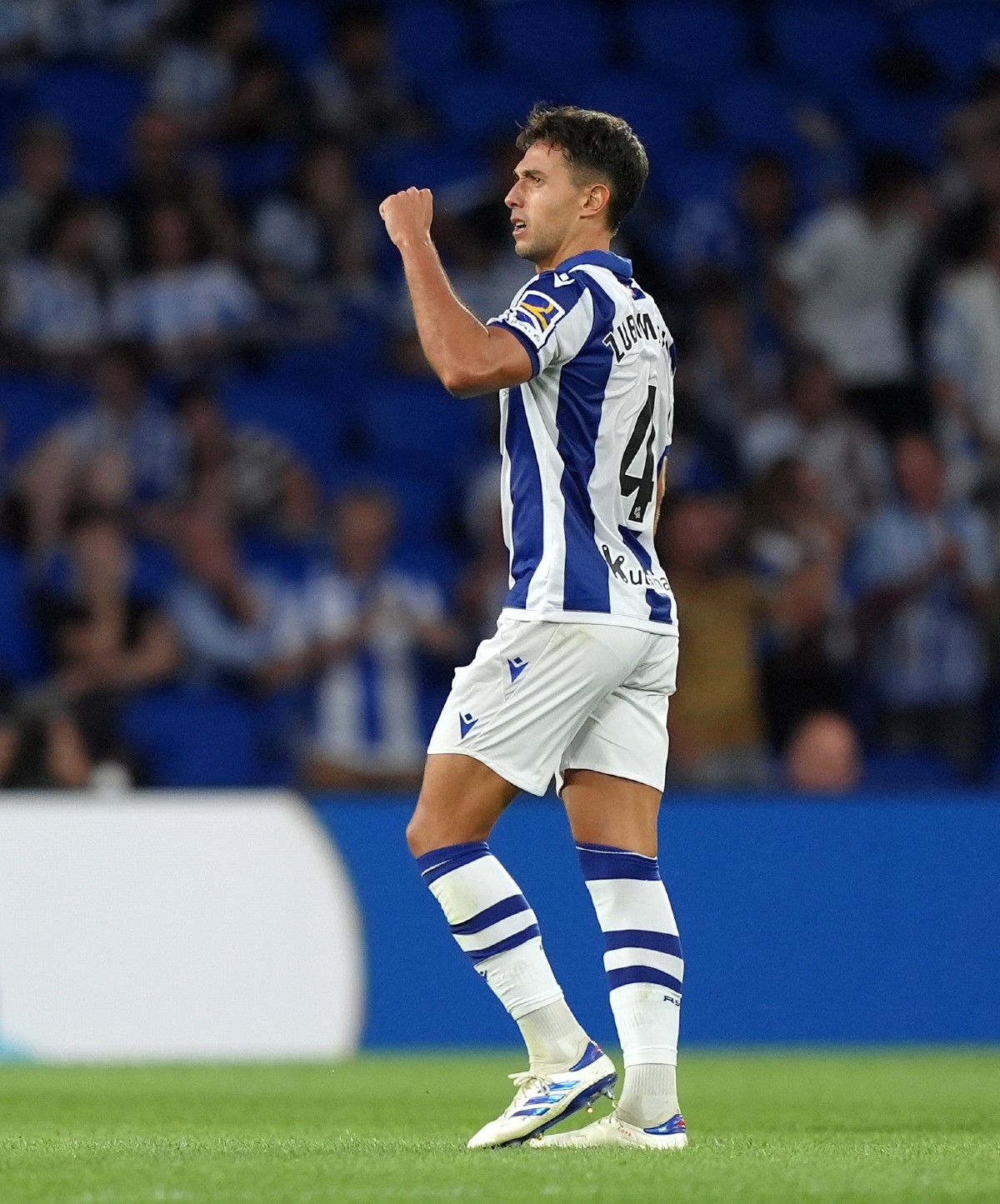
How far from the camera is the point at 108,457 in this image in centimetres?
1103

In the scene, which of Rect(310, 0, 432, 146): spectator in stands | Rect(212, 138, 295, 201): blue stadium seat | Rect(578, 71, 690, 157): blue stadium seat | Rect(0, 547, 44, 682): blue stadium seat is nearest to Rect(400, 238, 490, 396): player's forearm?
Rect(0, 547, 44, 682): blue stadium seat

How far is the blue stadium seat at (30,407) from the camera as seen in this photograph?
1159 centimetres

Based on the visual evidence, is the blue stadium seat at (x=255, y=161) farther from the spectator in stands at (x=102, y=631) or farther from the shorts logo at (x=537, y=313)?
the shorts logo at (x=537, y=313)

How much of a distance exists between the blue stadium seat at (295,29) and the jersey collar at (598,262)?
905 centimetres

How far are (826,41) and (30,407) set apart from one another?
616 centimetres

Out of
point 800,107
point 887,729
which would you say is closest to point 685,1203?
point 887,729

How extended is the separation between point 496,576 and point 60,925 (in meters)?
3.13

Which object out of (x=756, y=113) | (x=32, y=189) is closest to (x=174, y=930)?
(x=32, y=189)

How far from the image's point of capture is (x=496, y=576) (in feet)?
34.9

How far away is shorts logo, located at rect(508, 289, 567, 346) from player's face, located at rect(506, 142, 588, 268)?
0.87 ft

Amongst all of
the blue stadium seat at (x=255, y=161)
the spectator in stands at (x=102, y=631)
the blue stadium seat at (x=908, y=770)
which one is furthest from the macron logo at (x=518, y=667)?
the blue stadium seat at (x=255, y=161)

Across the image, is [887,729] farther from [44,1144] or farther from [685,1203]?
[685,1203]

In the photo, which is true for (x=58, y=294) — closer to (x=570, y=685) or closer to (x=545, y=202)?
(x=545, y=202)

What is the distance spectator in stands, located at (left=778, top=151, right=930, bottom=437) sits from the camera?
41.3 ft
